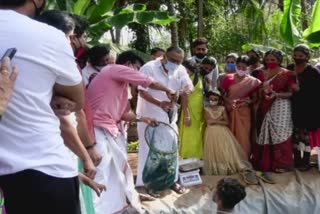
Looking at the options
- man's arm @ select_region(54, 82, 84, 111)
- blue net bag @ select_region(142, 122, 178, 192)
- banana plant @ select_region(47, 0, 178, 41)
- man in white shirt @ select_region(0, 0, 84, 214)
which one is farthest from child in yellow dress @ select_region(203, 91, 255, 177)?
→ man in white shirt @ select_region(0, 0, 84, 214)

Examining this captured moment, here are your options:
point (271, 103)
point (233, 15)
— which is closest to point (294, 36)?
point (271, 103)

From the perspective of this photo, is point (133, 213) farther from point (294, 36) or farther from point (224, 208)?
point (294, 36)

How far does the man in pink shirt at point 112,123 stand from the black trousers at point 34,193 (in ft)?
7.27

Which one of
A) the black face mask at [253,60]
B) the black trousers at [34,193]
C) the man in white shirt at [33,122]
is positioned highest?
the man in white shirt at [33,122]

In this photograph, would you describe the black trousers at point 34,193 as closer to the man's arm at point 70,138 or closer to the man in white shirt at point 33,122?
the man in white shirt at point 33,122

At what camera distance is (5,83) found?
136 centimetres

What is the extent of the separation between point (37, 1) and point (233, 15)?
15.6m

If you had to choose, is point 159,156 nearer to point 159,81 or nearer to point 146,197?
point 146,197

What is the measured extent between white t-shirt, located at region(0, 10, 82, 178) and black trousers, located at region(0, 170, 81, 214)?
1.0 inches

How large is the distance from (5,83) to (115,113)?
2.61m

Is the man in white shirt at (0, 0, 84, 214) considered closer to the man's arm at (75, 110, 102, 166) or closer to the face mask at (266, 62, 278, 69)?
the man's arm at (75, 110, 102, 166)

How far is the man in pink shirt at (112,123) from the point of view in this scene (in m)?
3.79

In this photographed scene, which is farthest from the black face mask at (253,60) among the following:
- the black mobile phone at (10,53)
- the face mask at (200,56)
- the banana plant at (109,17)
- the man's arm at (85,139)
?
the black mobile phone at (10,53)

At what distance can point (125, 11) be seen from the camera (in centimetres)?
777
